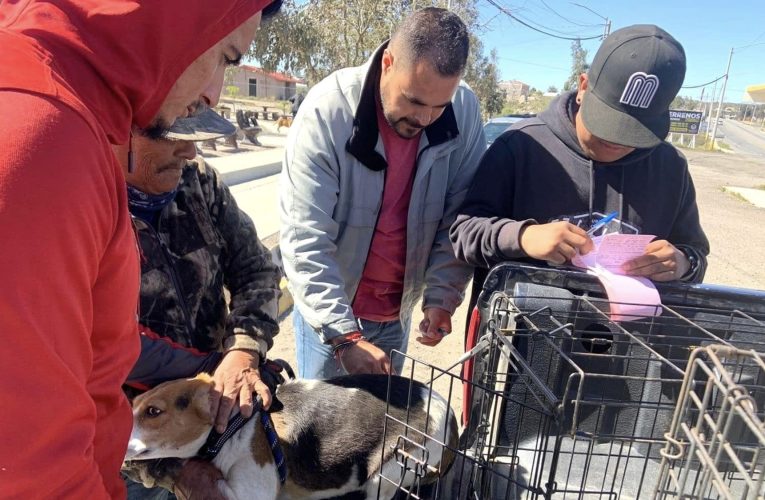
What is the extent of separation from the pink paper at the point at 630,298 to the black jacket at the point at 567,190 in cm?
38

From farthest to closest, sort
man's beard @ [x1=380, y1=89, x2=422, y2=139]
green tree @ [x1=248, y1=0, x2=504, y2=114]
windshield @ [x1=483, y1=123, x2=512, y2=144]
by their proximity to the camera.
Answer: green tree @ [x1=248, y1=0, x2=504, y2=114]
windshield @ [x1=483, y1=123, x2=512, y2=144]
man's beard @ [x1=380, y1=89, x2=422, y2=139]

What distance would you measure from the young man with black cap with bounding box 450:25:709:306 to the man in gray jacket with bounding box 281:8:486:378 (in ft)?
0.89

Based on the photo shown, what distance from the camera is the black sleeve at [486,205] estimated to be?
1.96 metres

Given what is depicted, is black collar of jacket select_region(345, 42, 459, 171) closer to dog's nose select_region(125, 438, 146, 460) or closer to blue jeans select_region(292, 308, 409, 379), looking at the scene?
blue jeans select_region(292, 308, 409, 379)

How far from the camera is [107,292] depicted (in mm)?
873

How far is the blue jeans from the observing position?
8.17 ft

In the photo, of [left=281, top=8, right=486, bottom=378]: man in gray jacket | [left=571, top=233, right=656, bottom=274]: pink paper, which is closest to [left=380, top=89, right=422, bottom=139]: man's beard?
[left=281, top=8, right=486, bottom=378]: man in gray jacket

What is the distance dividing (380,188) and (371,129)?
24cm

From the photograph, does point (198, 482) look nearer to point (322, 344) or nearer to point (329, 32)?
point (322, 344)

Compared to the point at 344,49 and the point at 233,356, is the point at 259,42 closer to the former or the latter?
the point at 344,49

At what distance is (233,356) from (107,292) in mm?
928

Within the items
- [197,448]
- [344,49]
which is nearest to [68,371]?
[197,448]

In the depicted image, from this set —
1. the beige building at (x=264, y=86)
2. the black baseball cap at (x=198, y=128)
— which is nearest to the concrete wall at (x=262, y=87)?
the beige building at (x=264, y=86)

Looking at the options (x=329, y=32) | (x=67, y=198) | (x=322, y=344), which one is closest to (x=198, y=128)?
(x=67, y=198)
